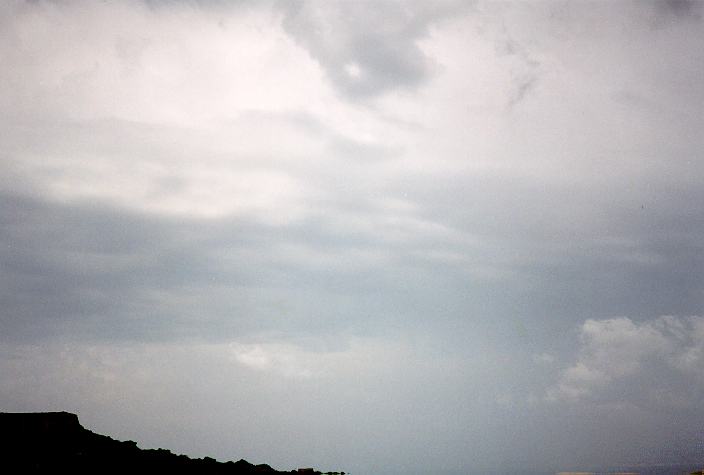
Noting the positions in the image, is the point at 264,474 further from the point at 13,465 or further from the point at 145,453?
the point at 13,465

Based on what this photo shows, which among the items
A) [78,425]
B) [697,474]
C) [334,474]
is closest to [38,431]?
[78,425]

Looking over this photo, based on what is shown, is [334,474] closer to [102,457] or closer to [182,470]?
[182,470]

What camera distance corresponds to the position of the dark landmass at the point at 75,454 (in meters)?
32.3

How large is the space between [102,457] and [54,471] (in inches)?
136

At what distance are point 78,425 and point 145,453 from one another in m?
4.44

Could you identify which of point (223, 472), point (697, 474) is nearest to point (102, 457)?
point (223, 472)

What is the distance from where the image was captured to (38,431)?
1353 inches

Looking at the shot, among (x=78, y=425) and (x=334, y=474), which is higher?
(x=78, y=425)

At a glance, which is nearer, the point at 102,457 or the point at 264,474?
the point at 102,457

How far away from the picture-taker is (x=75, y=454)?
33.9 m

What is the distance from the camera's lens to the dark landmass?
3231 cm

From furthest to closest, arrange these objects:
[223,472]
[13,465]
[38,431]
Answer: [223,472]
[38,431]
[13,465]

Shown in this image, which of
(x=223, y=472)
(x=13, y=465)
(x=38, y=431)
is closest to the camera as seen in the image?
(x=13, y=465)

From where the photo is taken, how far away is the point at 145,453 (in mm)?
37688
